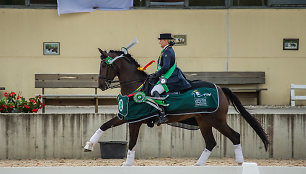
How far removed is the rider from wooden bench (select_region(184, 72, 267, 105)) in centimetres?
582

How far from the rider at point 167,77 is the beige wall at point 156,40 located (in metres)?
6.21

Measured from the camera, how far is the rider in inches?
408

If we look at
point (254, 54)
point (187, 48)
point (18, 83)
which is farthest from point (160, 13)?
point (18, 83)

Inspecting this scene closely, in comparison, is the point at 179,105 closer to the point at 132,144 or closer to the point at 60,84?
the point at 132,144

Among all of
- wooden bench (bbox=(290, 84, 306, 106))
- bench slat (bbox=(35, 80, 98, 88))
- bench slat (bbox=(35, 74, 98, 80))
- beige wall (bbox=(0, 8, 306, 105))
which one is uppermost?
beige wall (bbox=(0, 8, 306, 105))

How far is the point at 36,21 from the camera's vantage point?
1680cm

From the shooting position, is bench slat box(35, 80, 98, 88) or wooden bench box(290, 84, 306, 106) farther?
wooden bench box(290, 84, 306, 106)

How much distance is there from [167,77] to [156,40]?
Answer: 21.6 feet

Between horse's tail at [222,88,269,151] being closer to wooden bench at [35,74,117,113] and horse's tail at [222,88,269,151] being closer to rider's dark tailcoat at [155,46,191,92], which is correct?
rider's dark tailcoat at [155,46,191,92]

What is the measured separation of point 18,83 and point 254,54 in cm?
622

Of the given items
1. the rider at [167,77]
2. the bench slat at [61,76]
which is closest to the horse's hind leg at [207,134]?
the rider at [167,77]

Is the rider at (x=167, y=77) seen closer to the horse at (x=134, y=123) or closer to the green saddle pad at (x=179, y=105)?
the green saddle pad at (x=179, y=105)

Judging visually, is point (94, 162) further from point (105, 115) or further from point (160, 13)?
point (160, 13)

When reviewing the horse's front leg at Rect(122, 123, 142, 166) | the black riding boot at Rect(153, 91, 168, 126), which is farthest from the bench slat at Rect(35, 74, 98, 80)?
the black riding boot at Rect(153, 91, 168, 126)
